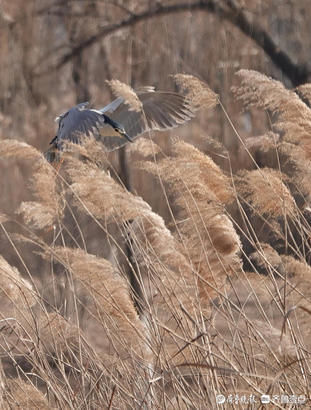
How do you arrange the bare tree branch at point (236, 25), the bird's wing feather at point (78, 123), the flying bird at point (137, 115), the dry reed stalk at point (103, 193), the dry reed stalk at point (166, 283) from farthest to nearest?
the bare tree branch at point (236, 25), the flying bird at point (137, 115), the bird's wing feather at point (78, 123), the dry reed stalk at point (166, 283), the dry reed stalk at point (103, 193)

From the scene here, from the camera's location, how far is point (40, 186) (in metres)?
2.60

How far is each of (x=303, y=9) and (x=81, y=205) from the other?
16.1ft

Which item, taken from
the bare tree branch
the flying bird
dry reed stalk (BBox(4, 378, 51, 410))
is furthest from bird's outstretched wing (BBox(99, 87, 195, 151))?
dry reed stalk (BBox(4, 378, 51, 410))

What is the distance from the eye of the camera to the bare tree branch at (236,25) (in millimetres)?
5980

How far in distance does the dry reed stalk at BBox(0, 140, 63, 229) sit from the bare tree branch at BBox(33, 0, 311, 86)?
3.58 m

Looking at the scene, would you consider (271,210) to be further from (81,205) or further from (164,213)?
(164,213)

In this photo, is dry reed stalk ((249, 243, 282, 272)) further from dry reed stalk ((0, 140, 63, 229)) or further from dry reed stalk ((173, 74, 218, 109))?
dry reed stalk ((0, 140, 63, 229))

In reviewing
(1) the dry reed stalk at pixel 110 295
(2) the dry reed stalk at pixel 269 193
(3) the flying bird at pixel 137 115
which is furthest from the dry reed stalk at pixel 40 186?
(3) the flying bird at pixel 137 115

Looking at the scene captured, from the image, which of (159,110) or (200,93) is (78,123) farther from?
(200,93)

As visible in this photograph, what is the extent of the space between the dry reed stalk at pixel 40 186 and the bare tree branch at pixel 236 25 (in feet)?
11.7

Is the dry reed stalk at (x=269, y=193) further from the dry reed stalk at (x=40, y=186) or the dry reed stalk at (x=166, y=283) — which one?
the dry reed stalk at (x=40, y=186)

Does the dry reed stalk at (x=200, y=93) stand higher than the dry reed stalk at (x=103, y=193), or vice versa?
the dry reed stalk at (x=200, y=93)

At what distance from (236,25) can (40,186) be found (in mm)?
4051

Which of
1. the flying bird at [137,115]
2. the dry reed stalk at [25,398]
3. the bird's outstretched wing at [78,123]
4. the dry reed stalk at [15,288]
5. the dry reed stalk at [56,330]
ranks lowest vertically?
the dry reed stalk at [25,398]
